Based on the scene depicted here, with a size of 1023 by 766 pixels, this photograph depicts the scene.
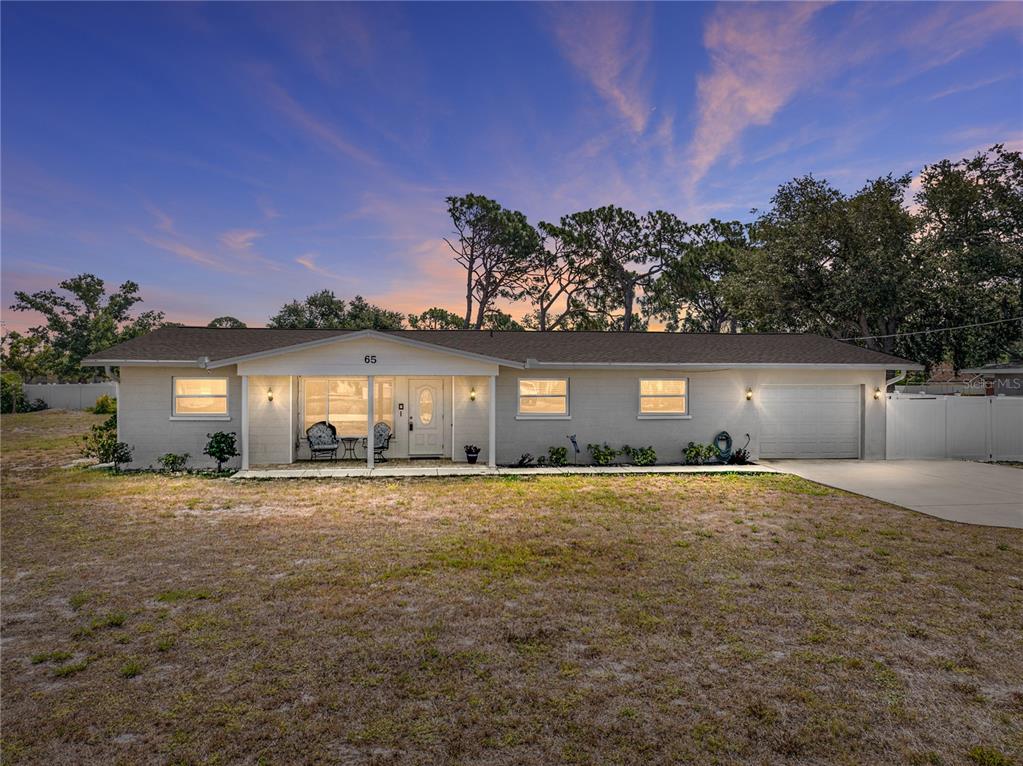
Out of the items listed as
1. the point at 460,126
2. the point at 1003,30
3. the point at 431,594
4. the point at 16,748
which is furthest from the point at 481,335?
the point at 1003,30

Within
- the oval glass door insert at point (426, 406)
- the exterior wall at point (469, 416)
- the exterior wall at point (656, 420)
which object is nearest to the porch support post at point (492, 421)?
the exterior wall at point (656, 420)

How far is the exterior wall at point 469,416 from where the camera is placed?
13719 mm

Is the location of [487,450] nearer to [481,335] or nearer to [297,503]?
[481,335]

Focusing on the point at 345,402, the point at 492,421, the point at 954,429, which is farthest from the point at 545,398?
the point at 954,429

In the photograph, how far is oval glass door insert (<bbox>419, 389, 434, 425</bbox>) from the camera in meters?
14.0

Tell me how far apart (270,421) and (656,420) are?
10061 millimetres

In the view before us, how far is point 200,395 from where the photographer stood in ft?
42.4

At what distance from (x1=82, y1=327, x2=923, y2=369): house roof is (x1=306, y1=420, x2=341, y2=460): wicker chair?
2.22 metres

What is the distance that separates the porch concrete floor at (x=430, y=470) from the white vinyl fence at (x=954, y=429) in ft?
15.4

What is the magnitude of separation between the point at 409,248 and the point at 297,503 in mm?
18122

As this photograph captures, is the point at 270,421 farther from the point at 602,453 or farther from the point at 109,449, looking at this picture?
the point at 602,453

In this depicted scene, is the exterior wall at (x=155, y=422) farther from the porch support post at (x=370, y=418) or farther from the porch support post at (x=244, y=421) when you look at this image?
the porch support post at (x=370, y=418)

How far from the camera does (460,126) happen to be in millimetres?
18703

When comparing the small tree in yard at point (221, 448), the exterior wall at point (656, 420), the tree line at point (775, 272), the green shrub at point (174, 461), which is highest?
the tree line at point (775, 272)
